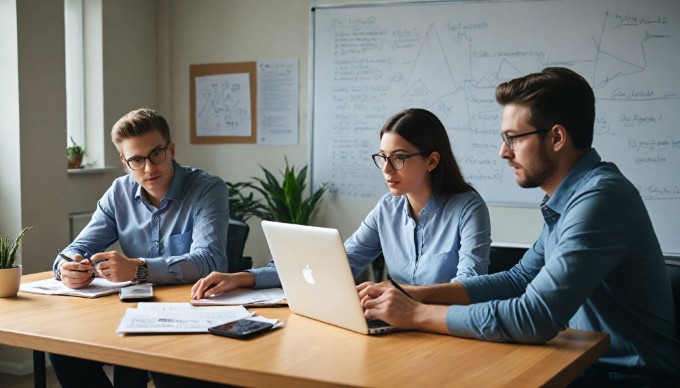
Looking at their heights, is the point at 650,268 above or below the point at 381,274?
above

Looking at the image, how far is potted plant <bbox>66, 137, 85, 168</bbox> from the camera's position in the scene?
15.2 ft

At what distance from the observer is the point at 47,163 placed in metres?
4.12

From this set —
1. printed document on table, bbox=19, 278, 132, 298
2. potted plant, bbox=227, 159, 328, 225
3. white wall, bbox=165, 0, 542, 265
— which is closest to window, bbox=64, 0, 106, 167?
white wall, bbox=165, 0, 542, 265

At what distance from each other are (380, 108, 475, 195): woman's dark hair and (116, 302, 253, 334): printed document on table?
2.61 ft

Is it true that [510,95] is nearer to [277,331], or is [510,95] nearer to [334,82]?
[277,331]

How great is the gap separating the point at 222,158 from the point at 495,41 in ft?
6.25

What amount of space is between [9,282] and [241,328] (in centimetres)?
89

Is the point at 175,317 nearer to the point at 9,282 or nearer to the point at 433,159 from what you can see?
the point at 9,282

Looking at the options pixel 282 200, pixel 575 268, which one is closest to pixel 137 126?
pixel 575 268

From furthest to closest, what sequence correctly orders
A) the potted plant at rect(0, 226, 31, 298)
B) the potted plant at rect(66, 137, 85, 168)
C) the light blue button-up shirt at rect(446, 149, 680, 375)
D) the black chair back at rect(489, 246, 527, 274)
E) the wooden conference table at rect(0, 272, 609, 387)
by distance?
the potted plant at rect(66, 137, 85, 168)
the black chair back at rect(489, 246, 527, 274)
the potted plant at rect(0, 226, 31, 298)
the light blue button-up shirt at rect(446, 149, 680, 375)
the wooden conference table at rect(0, 272, 609, 387)

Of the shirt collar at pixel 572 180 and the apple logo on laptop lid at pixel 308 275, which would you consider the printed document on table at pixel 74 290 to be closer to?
the apple logo on laptop lid at pixel 308 275

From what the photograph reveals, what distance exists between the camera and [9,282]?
2359 millimetres

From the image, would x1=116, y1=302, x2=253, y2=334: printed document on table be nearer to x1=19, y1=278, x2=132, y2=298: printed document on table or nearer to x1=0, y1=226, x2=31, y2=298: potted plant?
x1=19, y1=278, x2=132, y2=298: printed document on table

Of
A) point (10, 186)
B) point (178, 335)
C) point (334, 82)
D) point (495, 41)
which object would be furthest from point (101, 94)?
point (178, 335)
